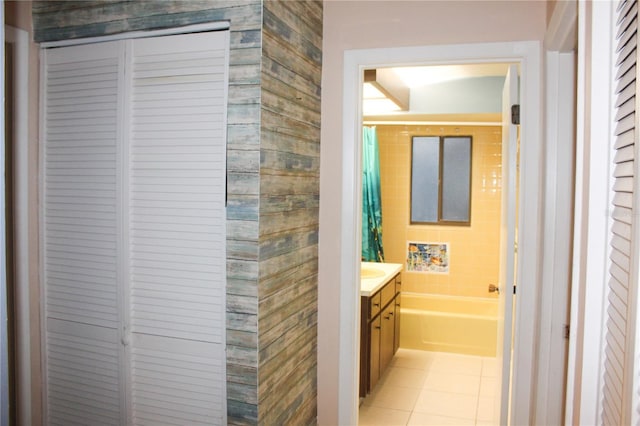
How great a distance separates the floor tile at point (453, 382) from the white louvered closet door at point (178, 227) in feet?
7.98

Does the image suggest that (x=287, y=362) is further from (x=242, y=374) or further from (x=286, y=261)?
(x=286, y=261)

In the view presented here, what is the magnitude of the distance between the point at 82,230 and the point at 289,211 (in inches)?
35.6

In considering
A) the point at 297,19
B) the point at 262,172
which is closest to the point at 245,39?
the point at 297,19

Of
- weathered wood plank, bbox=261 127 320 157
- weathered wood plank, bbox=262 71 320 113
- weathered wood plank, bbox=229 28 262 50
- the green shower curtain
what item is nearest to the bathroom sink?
the green shower curtain

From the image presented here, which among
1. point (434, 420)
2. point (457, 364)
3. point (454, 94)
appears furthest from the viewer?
point (457, 364)

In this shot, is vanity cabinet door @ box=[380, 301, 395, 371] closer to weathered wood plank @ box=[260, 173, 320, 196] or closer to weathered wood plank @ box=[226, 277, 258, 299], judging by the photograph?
weathered wood plank @ box=[260, 173, 320, 196]

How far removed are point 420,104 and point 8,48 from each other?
125 inches

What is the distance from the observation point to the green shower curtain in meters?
4.78

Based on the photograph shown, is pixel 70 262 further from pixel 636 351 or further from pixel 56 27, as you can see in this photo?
pixel 636 351

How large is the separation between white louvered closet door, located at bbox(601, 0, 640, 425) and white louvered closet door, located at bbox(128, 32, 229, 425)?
4.25 feet

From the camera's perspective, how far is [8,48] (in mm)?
2105

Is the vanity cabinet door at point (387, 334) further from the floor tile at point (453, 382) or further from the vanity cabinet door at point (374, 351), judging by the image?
the floor tile at point (453, 382)

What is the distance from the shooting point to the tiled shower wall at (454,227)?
5.11m

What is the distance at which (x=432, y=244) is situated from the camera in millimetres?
5277
